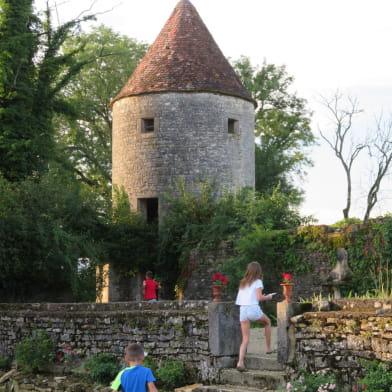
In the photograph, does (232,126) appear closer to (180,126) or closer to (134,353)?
(180,126)

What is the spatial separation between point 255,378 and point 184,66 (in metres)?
16.3

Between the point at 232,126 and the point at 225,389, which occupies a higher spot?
the point at 232,126

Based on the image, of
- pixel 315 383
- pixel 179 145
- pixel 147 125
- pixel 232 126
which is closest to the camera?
pixel 315 383

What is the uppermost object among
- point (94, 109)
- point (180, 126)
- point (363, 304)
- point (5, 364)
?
point (94, 109)

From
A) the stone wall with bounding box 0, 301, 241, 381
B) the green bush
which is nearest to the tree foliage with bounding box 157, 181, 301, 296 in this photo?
the stone wall with bounding box 0, 301, 241, 381

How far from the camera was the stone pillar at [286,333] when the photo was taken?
397 inches

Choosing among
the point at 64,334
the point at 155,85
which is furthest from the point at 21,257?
the point at 155,85

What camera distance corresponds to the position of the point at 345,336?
949cm

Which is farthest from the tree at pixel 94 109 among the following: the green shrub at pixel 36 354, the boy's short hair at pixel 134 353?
the boy's short hair at pixel 134 353

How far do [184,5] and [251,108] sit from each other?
4.77 meters

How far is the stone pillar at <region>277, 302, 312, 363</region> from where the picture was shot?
397 inches

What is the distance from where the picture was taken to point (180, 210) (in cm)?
2330

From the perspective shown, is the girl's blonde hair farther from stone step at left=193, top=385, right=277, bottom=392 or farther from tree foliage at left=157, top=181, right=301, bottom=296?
tree foliage at left=157, top=181, right=301, bottom=296

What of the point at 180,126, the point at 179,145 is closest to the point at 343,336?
the point at 179,145
